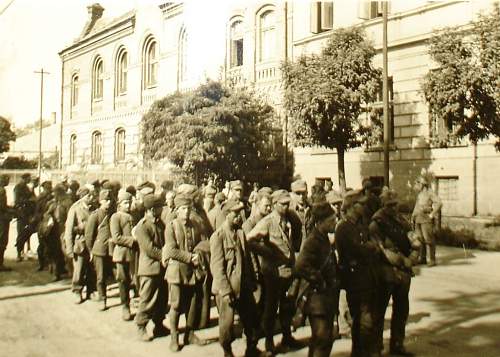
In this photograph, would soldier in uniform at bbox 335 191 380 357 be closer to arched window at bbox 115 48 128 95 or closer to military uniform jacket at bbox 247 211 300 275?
military uniform jacket at bbox 247 211 300 275

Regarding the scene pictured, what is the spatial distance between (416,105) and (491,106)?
6.29 m

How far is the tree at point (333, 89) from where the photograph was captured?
1686 centimetres

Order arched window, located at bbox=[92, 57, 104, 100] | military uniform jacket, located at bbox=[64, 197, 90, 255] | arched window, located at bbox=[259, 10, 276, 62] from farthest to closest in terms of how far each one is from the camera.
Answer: arched window, located at bbox=[92, 57, 104, 100]
arched window, located at bbox=[259, 10, 276, 62]
military uniform jacket, located at bbox=[64, 197, 90, 255]

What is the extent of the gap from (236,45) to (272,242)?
20013mm

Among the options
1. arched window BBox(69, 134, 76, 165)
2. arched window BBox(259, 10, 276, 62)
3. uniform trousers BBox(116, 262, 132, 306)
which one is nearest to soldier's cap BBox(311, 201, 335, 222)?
uniform trousers BBox(116, 262, 132, 306)

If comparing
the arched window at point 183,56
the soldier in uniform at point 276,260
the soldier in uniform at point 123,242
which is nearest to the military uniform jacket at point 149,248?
the soldier in uniform at point 123,242

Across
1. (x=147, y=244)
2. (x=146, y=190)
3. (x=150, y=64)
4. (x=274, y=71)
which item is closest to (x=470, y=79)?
(x=146, y=190)

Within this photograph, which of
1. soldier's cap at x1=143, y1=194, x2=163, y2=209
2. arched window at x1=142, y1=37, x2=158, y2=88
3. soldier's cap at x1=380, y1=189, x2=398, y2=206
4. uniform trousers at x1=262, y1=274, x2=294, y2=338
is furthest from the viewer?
arched window at x1=142, y1=37, x2=158, y2=88

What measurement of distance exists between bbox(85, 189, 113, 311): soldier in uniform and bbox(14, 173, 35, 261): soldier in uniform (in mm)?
5425

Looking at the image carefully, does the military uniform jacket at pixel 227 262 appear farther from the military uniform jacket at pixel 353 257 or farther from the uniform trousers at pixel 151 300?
the uniform trousers at pixel 151 300

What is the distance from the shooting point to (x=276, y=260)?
7168mm

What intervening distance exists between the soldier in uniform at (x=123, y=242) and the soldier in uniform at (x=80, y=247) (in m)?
1.43

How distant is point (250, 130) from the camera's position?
20.1 metres

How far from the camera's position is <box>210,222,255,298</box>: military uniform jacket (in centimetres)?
639
